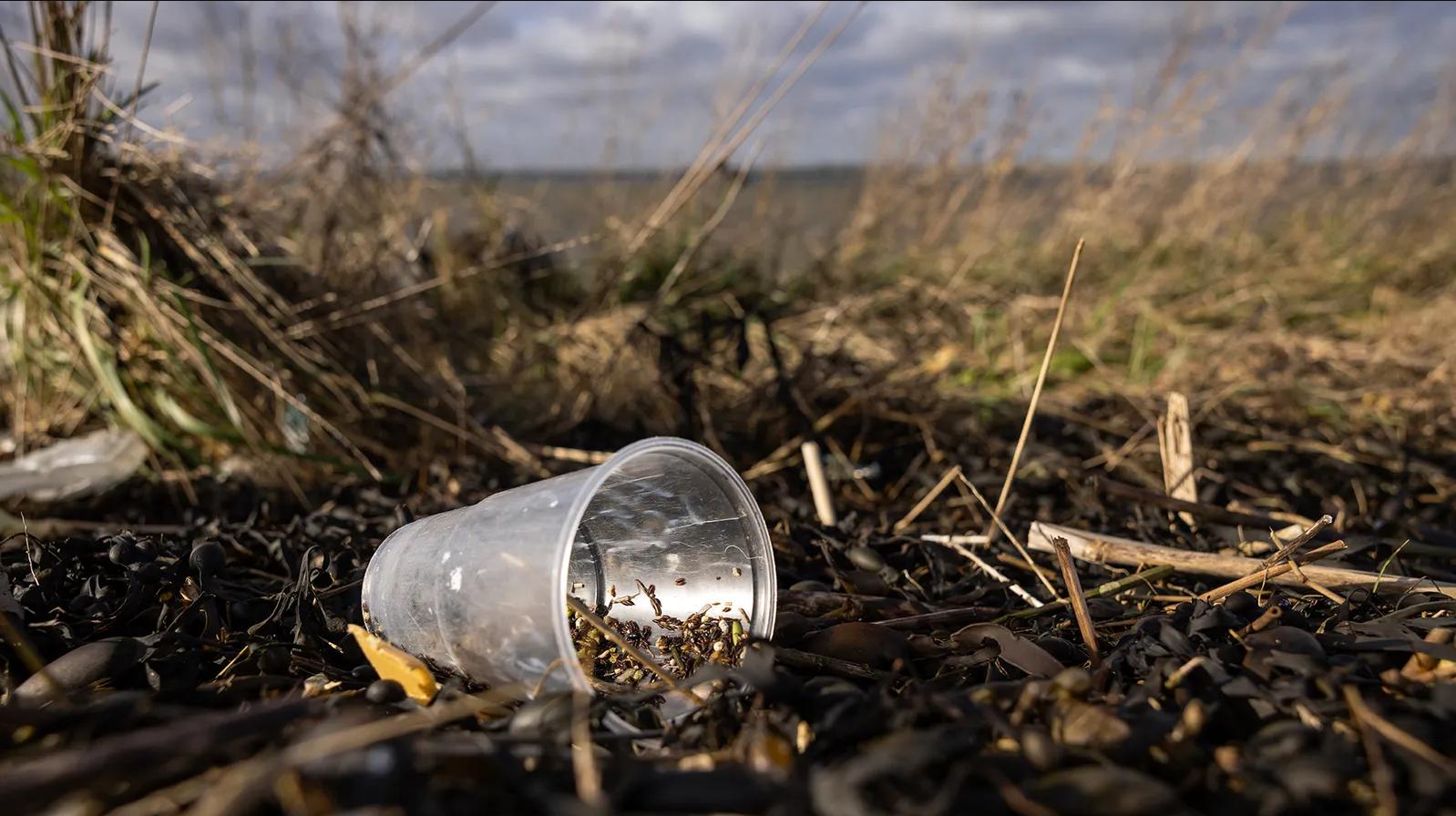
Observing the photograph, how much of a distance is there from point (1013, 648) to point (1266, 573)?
48 centimetres

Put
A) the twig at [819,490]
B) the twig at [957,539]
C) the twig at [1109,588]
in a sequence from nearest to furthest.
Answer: the twig at [1109,588], the twig at [957,539], the twig at [819,490]

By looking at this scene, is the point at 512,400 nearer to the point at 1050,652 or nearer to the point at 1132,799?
the point at 1050,652

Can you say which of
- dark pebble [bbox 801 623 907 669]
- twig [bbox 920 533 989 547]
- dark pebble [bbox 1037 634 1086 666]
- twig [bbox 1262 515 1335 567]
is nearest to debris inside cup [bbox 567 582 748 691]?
dark pebble [bbox 801 623 907 669]

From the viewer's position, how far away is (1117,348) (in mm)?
4312

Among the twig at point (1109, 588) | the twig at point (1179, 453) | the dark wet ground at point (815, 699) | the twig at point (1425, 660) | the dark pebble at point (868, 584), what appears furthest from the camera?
the twig at point (1179, 453)

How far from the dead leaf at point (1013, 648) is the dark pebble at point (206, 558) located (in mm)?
1306

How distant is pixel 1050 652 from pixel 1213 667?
0.80ft

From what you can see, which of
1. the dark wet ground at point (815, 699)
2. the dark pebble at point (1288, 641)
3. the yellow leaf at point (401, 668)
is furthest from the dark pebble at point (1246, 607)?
the yellow leaf at point (401, 668)

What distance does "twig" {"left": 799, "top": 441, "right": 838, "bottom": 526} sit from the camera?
221cm

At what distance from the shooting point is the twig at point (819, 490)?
87.1 inches

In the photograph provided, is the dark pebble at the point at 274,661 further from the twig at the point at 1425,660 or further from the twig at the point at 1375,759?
the twig at the point at 1425,660

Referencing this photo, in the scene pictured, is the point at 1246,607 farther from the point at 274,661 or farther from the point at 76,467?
the point at 76,467

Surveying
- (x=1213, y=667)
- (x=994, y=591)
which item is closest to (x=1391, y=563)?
(x=994, y=591)

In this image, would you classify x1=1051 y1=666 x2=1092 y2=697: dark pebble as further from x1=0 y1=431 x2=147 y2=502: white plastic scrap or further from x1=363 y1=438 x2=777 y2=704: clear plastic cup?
x1=0 y1=431 x2=147 y2=502: white plastic scrap
